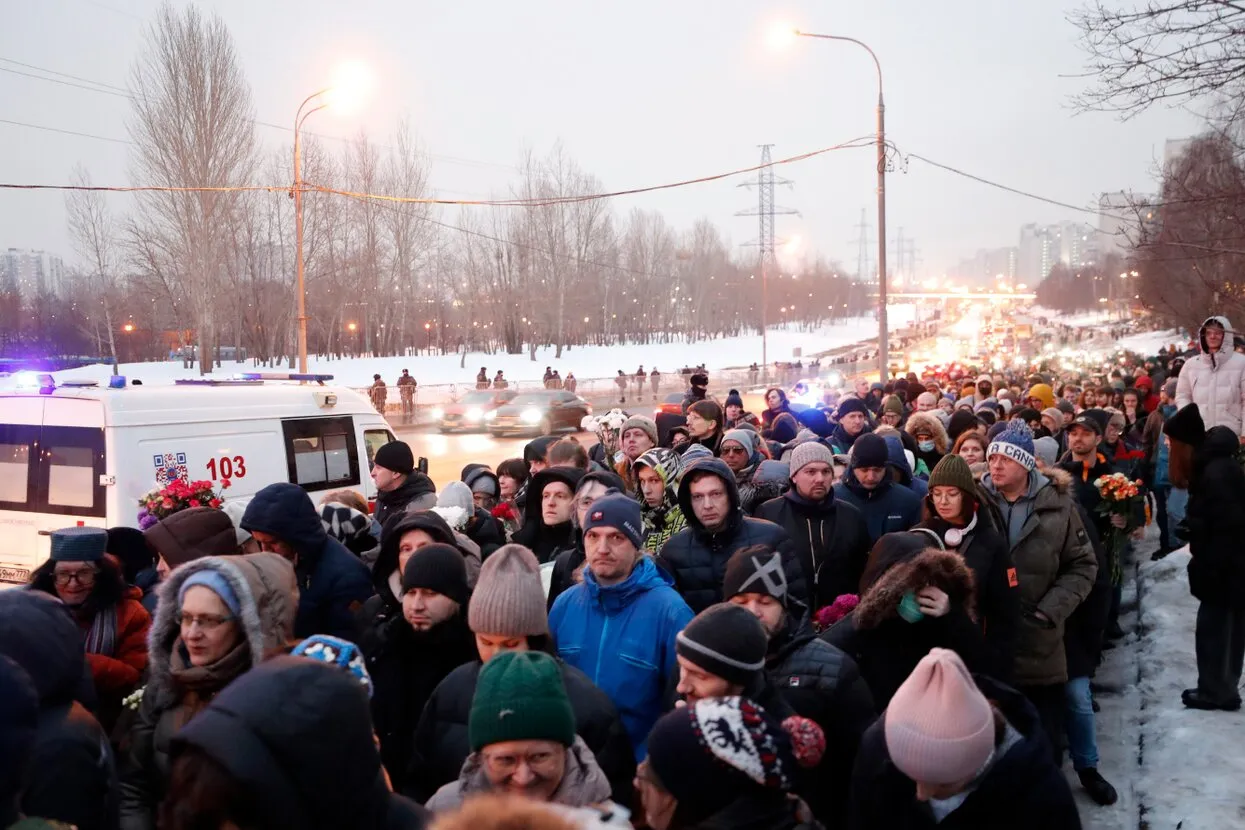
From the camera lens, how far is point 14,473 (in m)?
8.55

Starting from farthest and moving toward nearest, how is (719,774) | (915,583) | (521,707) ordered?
(915,583)
(521,707)
(719,774)

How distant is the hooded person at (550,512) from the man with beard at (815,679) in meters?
2.44

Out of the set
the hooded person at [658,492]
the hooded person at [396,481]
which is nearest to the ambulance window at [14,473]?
the hooded person at [396,481]

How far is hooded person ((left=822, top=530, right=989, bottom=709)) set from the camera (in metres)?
3.93

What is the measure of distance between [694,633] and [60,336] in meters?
96.2

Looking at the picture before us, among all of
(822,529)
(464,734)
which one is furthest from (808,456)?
(464,734)

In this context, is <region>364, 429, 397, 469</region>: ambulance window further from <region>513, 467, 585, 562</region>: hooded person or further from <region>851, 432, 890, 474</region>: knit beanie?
<region>851, 432, 890, 474</region>: knit beanie

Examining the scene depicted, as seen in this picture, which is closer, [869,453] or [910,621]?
[910,621]

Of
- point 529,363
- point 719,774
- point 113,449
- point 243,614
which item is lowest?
point 719,774

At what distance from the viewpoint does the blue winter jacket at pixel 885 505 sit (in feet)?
21.2

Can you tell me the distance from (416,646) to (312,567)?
89 cm

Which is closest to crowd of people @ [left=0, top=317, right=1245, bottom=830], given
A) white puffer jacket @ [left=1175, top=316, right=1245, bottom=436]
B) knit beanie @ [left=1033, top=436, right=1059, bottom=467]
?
knit beanie @ [left=1033, top=436, right=1059, bottom=467]

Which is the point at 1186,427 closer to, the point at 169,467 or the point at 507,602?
the point at 507,602

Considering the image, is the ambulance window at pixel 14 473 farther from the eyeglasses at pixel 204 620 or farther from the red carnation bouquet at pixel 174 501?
the eyeglasses at pixel 204 620
